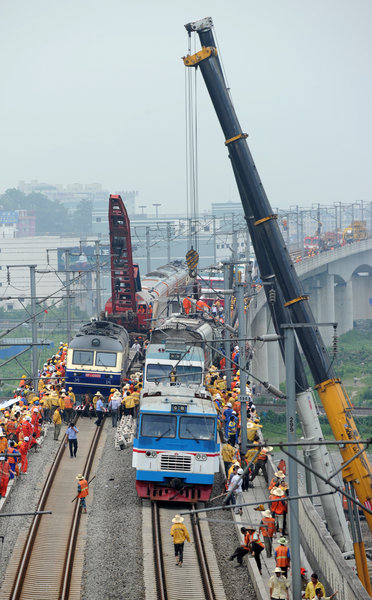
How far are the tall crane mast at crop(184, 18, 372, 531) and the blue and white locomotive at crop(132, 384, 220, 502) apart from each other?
320 centimetres

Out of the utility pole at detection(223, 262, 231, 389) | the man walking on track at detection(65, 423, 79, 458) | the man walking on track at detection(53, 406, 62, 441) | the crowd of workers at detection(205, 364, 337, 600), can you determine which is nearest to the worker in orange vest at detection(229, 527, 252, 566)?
the crowd of workers at detection(205, 364, 337, 600)

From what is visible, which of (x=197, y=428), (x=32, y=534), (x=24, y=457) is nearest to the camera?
(x=32, y=534)

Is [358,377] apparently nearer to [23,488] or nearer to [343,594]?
[23,488]

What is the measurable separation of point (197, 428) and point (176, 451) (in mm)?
862

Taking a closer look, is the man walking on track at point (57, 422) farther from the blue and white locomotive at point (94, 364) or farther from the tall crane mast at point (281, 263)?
the tall crane mast at point (281, 263)

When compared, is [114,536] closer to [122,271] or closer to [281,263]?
[281,263]

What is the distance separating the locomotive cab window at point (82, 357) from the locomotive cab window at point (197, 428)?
1226 centimetres

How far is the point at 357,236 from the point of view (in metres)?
133

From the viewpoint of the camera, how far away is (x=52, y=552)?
73.7ft

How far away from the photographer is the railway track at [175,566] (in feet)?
66.2

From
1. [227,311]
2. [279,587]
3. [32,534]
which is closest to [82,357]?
[227,311]

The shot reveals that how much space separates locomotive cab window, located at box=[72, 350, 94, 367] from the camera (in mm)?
36812

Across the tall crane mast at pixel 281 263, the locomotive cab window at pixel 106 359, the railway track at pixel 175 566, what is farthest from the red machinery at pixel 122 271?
the railway track at pixel 175 566

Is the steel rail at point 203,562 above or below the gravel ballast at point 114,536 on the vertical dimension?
below
